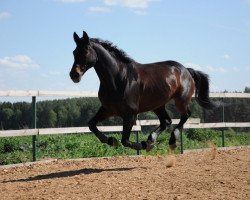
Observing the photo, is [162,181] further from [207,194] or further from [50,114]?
[50,114]

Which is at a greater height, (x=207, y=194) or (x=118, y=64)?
(x=118, y=64)

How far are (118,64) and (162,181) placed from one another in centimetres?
233

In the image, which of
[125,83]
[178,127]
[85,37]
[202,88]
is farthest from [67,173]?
[202,88]

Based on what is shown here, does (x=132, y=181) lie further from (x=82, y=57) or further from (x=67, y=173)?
(x=82, y=57)

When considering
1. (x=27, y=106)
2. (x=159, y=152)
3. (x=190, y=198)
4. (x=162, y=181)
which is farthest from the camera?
(x=27, y=106)

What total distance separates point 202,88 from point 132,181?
4.64 meters

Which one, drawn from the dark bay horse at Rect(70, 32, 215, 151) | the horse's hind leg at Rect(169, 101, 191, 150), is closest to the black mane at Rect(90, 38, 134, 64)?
the dark bay horse at Rect(70, 32, 215, 151)

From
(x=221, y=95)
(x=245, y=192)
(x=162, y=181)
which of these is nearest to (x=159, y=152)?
(x=221, y=95)

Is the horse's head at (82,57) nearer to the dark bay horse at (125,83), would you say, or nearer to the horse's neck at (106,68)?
the dark bay horse at (125,83)

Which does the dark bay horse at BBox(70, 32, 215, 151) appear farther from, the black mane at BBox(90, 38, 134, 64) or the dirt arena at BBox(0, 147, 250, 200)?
the dirt arena at BBox(0, 147, 250, 200)

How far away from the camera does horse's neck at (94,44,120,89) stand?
6992 millimetres

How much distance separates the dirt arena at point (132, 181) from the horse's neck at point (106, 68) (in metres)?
1.47

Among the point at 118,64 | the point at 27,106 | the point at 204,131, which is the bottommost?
the point at 204,131

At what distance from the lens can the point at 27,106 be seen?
13.7 metres
